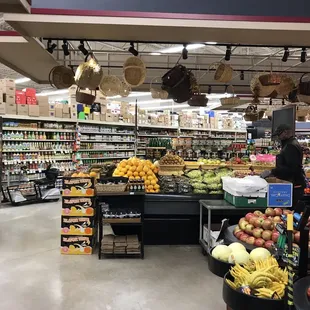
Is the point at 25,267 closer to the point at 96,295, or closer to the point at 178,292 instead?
the point at 96,295

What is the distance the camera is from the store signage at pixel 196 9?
3.95 metres

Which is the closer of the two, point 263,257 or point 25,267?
point 263,257

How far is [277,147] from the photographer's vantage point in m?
12.3

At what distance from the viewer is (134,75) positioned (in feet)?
16.2

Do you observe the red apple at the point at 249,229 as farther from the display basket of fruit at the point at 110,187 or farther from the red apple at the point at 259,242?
the display basket of fruit at the point at 110,187

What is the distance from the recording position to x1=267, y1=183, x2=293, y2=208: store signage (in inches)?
155

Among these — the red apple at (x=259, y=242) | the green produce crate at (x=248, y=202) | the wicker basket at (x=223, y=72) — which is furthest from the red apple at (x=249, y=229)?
the wicker basket at (x=223, y=72)

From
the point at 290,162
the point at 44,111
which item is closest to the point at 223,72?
the point at 290,162

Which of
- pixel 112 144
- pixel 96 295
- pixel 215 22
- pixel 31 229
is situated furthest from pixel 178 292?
pixel 112 144

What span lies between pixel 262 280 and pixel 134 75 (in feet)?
12.4

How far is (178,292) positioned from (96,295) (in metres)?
0.88

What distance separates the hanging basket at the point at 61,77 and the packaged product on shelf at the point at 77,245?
2.22 meters

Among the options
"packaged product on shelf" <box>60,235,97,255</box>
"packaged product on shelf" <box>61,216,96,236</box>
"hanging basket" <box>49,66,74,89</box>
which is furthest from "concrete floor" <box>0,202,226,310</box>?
"hanging basket" <box>49,66,74,89</box>

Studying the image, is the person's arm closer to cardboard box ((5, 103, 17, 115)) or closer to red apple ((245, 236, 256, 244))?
red apple ((245, 236, 256, 244))
